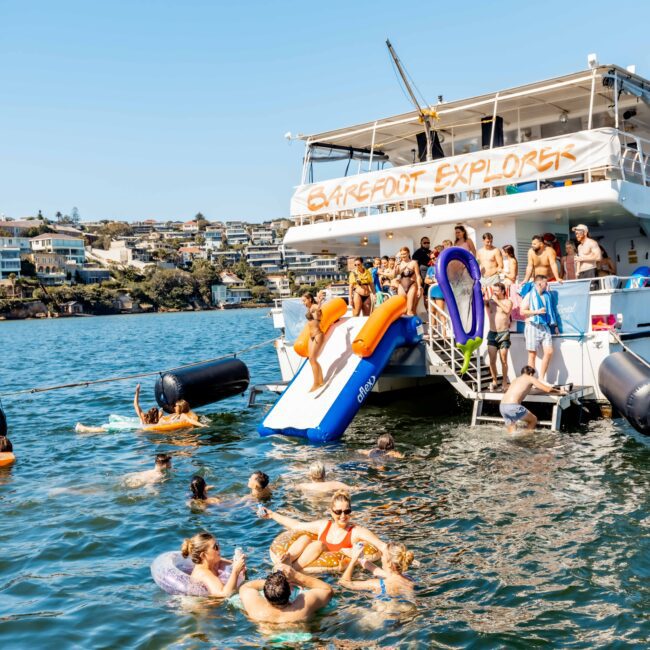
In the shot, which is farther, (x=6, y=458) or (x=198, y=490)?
(x=6, y=458)

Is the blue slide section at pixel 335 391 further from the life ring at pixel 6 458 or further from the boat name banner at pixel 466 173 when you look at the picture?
the life ring at pixel 6 458

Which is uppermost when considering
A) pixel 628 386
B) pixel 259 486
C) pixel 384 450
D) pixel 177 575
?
pixel 628 386

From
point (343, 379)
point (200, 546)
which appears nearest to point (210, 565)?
point (200, 546)

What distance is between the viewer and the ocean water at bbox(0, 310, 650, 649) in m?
7.44

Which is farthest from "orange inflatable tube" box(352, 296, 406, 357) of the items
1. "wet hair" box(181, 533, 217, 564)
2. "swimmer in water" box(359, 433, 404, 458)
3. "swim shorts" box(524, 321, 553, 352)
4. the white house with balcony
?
the white house with balcony

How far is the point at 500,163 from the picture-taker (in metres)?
17.0

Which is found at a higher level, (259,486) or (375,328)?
(375,328)

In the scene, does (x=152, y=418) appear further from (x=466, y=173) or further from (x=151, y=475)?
(x=466, y=173)

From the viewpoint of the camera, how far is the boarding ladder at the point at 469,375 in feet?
45.3

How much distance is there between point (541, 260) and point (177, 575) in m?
9.74

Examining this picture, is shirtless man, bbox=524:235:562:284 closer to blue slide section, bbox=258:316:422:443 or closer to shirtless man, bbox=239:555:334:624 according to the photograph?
blue slide section, bbox=258:316:422:443

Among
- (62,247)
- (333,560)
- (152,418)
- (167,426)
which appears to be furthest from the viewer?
(62,247)

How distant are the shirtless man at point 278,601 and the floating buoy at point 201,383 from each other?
31.7ft

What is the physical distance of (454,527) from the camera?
32.1ft
